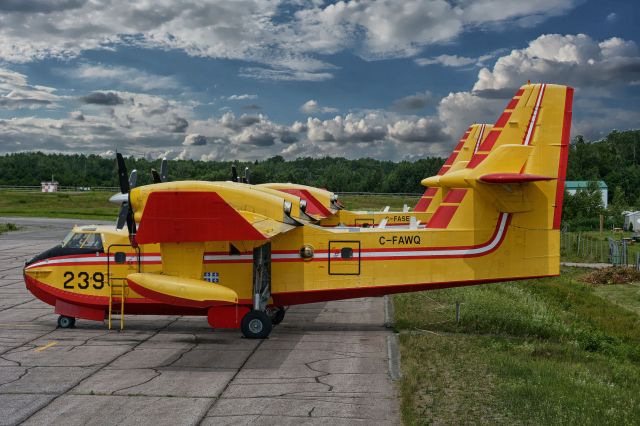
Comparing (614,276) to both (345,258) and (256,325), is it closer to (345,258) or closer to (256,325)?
(345,258)

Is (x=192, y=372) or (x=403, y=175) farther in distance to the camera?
(x=403, y=175)

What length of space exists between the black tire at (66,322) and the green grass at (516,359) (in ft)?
33.9

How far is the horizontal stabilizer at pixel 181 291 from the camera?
16469 mm

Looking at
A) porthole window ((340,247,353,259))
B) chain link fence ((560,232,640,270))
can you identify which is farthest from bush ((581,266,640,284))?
porthole window ((340,247,353,259))

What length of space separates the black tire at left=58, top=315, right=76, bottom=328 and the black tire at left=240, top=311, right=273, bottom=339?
583cm

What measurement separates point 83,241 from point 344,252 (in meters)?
8.44

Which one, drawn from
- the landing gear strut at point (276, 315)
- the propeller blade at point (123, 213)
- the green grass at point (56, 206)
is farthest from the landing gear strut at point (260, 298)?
the green grass at point (56, 206)

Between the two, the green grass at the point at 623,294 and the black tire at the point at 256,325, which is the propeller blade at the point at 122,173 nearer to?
the black tire at the point at 256,325

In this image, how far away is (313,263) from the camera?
17922 millimetres

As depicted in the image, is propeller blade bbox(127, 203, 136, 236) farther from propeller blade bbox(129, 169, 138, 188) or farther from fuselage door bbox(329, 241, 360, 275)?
fuselage door bbox(329, 241, 360, 275)

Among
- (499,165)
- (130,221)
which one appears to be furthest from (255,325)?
(499,165)

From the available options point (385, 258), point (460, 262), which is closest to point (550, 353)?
point (460, 262)

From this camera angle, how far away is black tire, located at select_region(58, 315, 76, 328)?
18797 millimetres

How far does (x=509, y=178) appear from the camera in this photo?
1556cm
